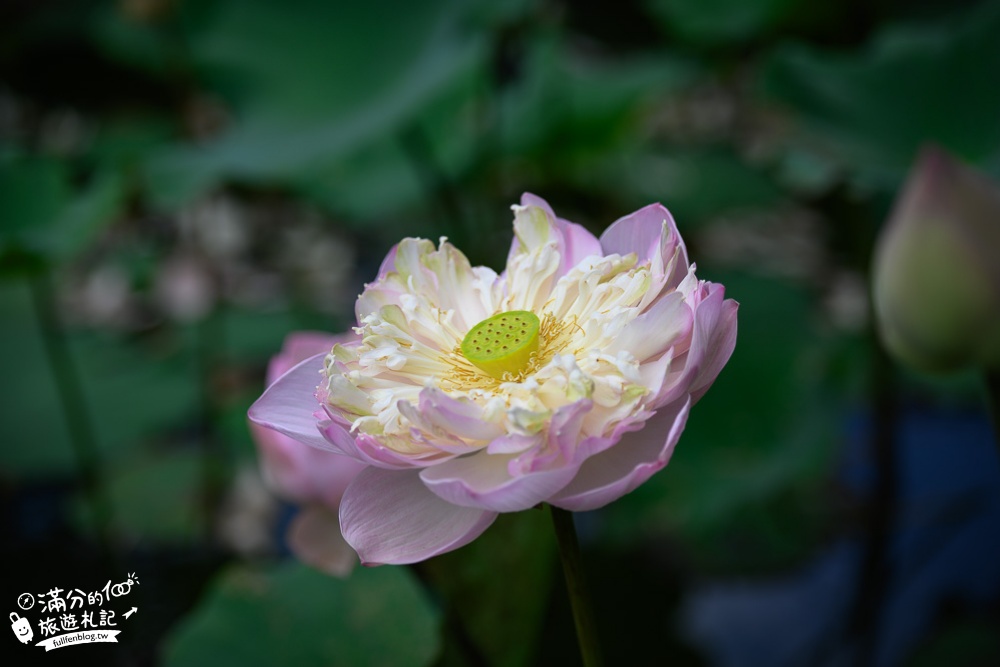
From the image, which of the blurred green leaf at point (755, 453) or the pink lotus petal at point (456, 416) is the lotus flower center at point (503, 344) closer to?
the pink lotus petal at point (456, 416)

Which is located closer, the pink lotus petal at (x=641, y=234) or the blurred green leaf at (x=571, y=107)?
the pink lotus petal at (x=641, y=234)

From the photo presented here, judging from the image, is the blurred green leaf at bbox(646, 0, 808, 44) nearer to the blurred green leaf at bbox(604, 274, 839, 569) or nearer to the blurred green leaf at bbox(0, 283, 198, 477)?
the blurred green leaf at bbox(604, 274, 839, 569)

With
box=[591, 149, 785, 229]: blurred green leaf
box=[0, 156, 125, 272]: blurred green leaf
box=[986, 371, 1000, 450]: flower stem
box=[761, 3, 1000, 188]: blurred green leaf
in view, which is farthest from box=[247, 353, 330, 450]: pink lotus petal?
box=[591, 149, 785, 229]: blurred green leaf

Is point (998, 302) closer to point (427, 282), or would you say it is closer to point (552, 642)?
point (427, 282)

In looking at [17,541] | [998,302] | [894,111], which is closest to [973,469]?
[894,111]

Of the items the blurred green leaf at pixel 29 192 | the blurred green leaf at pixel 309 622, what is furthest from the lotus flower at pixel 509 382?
the blurred green leaf at pixel 29 192
